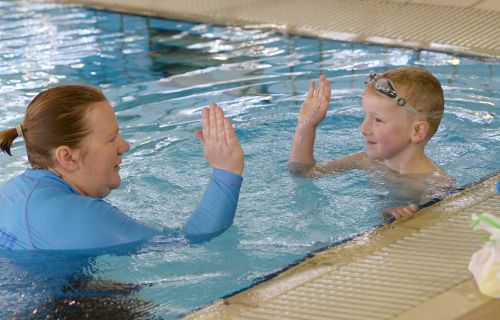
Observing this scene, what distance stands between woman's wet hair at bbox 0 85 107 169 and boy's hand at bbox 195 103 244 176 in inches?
16.4

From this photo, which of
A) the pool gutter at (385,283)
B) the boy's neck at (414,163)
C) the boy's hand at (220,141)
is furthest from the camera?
the boy's neck at (414,163)

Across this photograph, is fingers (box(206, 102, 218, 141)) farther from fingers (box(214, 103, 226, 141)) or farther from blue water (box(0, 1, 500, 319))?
blue water (box(0, 1, 500, 319))

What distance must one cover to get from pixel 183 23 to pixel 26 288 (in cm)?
542

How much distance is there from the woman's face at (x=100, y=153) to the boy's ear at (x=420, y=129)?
5.19ft

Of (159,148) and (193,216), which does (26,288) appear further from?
(159,148)

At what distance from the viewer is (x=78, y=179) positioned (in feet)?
11.1

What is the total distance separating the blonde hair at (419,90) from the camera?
4.29 m

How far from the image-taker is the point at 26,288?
337 cm

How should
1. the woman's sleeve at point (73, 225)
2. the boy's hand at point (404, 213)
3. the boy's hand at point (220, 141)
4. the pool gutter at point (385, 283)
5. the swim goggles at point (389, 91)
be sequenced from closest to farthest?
the pool gutter at point (385, 283) < the woman's sleeve at point (73, 225) < the boy's hand at point (220, 141) < the boy's hand at point (404, 213) < the swim goggles at point (389, 91)

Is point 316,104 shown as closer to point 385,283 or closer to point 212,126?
point 212,126

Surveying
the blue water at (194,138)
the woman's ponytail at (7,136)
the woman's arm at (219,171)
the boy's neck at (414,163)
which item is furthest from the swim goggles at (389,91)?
the woman's ponytail at (7,136)

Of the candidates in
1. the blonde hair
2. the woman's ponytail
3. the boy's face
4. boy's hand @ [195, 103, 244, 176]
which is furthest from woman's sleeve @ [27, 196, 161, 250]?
the blonde hair

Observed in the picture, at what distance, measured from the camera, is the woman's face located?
328 centimetres

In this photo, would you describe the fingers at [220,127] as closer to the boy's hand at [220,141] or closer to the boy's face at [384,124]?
the boy's hand at [220,141]
